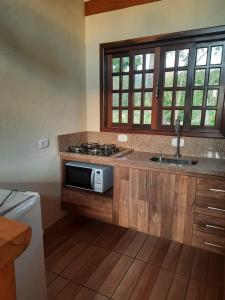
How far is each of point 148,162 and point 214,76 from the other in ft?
3.78

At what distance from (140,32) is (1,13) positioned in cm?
140

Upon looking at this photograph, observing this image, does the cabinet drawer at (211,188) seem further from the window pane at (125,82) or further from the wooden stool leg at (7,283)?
the wooden stool leg at (7,283)

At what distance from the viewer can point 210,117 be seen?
7.34ft

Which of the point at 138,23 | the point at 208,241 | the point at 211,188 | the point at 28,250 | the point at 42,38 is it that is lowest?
the point at 208,241

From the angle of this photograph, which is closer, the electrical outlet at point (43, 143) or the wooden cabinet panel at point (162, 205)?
the wooden cabinet panel at point (162, 205)

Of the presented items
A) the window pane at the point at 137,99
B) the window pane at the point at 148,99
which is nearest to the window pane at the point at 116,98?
the window pane at the point at 137,99

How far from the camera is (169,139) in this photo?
94.0 inches

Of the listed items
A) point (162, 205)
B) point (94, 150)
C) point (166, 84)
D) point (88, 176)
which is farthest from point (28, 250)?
point (166, 84)

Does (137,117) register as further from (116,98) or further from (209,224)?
(209,224)

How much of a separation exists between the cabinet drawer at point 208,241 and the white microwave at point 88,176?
→ 0.99 metres

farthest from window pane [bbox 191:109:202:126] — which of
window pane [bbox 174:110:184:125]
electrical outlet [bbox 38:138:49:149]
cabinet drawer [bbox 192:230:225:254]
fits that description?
electrical outlet [bbox 38:138:49:149]

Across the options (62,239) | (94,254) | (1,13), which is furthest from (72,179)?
(1,13)

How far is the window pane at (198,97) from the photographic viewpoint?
223 cm

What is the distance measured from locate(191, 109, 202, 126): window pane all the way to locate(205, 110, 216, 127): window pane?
0.23 feet
